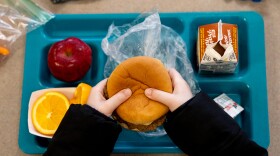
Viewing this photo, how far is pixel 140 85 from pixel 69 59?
19cm

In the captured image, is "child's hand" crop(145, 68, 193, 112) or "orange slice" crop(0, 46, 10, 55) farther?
"orange slice" crop(0, 46, 10, 55)

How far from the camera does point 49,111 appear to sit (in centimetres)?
74

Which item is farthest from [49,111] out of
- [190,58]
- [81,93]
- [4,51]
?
[190,58]

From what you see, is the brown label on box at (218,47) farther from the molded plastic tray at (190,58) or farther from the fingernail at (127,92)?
the fingernail at (127,92)

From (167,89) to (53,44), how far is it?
0.96 feet

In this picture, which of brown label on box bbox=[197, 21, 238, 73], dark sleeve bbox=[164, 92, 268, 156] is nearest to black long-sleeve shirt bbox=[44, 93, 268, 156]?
dark sleeve bbox=[164, 92, 268, 156]

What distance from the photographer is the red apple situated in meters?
0.74

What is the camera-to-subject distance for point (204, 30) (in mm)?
726

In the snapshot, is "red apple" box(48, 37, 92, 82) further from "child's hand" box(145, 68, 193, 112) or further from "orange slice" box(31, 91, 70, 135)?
"child's hand" box(145, 68, 193, 112)

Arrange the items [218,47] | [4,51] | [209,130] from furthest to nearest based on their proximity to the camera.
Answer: [4,51]
[218,47]
[209,130]

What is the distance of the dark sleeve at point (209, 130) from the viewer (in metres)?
0.59

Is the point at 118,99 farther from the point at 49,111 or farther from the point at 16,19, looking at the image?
the point at 16,19

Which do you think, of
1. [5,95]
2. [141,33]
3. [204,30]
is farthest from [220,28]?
[5,95]

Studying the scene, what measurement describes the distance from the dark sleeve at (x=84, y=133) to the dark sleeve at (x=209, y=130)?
0.10 meters
